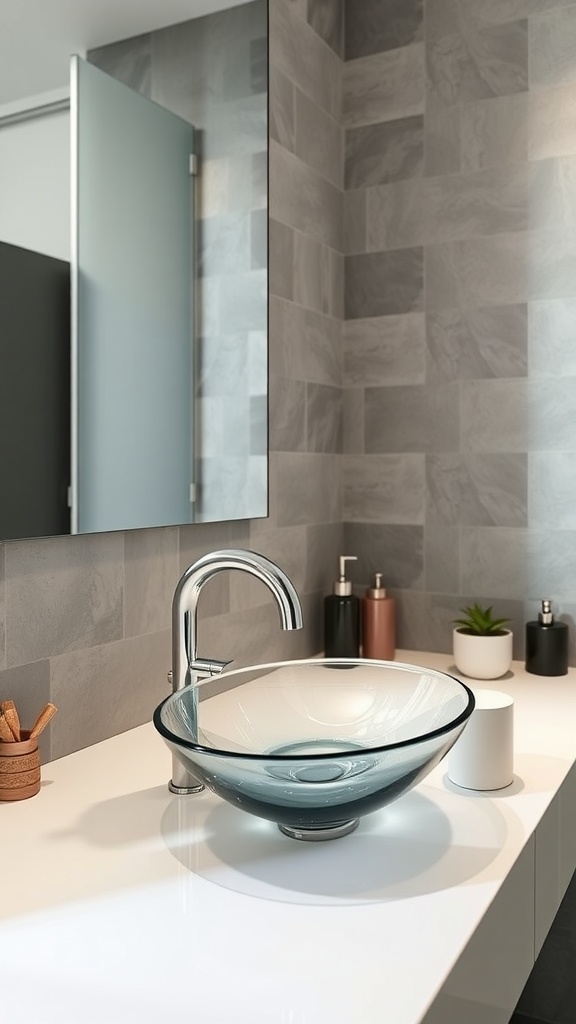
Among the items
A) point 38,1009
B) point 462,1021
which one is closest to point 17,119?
point 38,1009

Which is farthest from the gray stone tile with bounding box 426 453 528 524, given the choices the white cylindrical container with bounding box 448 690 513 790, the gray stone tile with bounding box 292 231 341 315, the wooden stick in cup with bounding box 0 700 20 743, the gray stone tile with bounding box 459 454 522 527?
the wooden stick in cup with bounding box 0 700 20 743

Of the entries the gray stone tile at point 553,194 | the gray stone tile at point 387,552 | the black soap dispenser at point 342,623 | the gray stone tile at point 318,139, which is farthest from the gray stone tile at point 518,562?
the gray stone tile at point 318,139

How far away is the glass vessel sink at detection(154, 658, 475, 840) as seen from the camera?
30.9 inches

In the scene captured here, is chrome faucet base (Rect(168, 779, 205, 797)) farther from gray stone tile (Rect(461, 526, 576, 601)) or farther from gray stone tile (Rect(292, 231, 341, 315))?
gray stone tile (Rect(292, 231, 341, 315))

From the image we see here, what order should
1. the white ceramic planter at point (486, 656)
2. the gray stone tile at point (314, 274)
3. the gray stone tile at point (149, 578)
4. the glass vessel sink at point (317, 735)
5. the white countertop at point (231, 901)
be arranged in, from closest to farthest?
the white countertop at point (231, 901) < the glass vessel sink at point (317, 735) < the gray stone tile at point (149, 578) < the white ceramic planter at point (486, 656) < the gray stone tile at point (314, 274)

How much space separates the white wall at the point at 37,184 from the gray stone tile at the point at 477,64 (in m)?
0.99

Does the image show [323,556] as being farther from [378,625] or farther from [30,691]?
[30,691]

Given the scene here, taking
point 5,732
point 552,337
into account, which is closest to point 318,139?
point 552,337

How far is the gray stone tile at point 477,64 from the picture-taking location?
5.38 ft

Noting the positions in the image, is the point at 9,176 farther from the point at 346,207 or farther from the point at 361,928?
the point at 346,207

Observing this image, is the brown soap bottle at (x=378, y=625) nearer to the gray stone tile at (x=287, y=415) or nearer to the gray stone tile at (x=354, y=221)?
the gray stone tile at (x=287, y=415)

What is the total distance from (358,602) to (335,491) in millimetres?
274

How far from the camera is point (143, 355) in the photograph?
3.90ft

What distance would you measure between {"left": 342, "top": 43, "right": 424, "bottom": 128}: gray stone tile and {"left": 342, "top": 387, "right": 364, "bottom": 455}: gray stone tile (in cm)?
58
